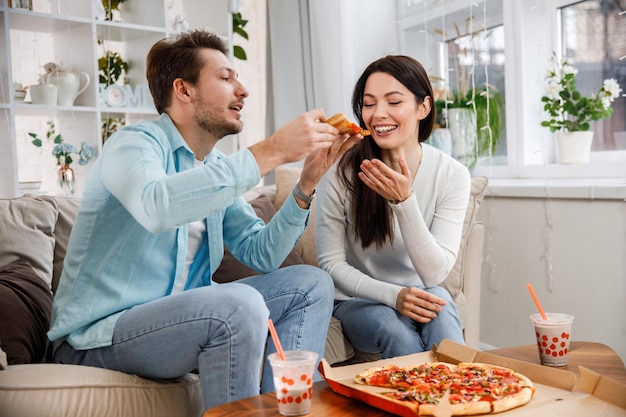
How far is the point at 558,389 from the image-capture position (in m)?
1.34

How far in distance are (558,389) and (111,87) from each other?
2846 millimetres

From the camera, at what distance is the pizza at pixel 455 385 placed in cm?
119

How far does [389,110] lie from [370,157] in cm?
16

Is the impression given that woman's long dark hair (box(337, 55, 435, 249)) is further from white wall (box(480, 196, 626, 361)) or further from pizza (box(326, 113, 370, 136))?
white wall (box(480, 196, 626, 361))

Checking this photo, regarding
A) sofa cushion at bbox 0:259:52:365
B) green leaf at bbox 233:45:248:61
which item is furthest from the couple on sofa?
green leaf at bbox 233:45:248:61

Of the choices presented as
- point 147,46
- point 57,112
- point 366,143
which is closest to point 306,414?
point 366,143

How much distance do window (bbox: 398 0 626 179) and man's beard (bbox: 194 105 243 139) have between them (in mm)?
1504

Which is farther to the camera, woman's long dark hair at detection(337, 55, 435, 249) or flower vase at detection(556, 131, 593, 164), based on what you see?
flower vase at detection(556, 131, 593, 164)

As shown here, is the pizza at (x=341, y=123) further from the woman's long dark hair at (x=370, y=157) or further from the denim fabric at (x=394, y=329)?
the denim fabric at (x=394, y=329)

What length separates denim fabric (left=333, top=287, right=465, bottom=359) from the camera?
6.41 ft

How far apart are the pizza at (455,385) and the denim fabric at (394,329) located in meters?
0.50

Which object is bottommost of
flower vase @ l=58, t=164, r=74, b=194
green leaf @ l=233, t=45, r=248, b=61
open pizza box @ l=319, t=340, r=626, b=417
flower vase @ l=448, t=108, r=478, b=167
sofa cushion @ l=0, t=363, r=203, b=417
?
sofa cushion @ l=0, t=363, r=203, b=417

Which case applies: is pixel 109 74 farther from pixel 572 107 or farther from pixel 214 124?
pixel 572 107

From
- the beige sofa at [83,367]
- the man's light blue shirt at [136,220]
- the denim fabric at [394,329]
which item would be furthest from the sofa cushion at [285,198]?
the man's light blue shirt at [136,220]
